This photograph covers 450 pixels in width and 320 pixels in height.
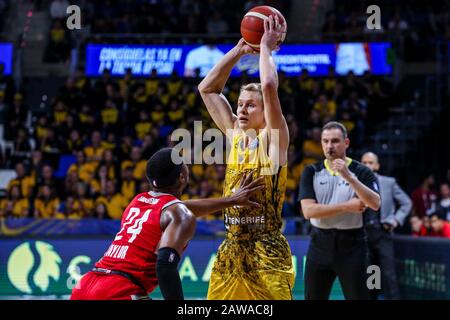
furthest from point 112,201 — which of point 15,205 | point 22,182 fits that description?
point 22,182

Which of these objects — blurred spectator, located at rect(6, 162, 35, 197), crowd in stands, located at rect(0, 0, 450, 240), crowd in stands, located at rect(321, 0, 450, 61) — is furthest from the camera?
crowd in stands, located at rect(321, 0, 450, 61)

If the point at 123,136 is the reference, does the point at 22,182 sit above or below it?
below

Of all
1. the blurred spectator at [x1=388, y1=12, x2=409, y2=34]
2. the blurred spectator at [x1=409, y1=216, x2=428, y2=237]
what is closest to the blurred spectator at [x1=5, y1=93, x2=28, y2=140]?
the blurred spectator at [x1=388, y1=12, x2=409, y2=34]

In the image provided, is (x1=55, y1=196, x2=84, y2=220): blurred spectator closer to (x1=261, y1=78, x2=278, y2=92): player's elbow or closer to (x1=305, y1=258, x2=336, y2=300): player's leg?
(x1=305, y1=258, x2=336, y2=300): player's leg

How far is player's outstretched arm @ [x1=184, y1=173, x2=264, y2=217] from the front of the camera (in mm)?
5051

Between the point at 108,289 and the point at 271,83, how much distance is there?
1.67 m

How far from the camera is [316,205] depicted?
22.3 feet

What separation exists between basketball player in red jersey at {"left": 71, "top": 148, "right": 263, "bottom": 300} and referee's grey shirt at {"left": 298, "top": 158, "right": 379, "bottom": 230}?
2474 mm

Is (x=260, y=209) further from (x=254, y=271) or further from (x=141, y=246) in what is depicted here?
(x=141, y=246)

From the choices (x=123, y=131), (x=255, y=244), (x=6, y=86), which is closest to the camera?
(x=255, y=244)

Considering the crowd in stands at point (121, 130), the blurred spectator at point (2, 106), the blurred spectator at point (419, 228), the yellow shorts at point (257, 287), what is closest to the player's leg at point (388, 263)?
the blurred spectator at point (419, 228)

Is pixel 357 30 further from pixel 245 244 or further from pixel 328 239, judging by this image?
pixel 245 244

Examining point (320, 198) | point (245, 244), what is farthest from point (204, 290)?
point (245, 244)

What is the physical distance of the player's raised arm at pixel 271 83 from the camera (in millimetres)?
5039
